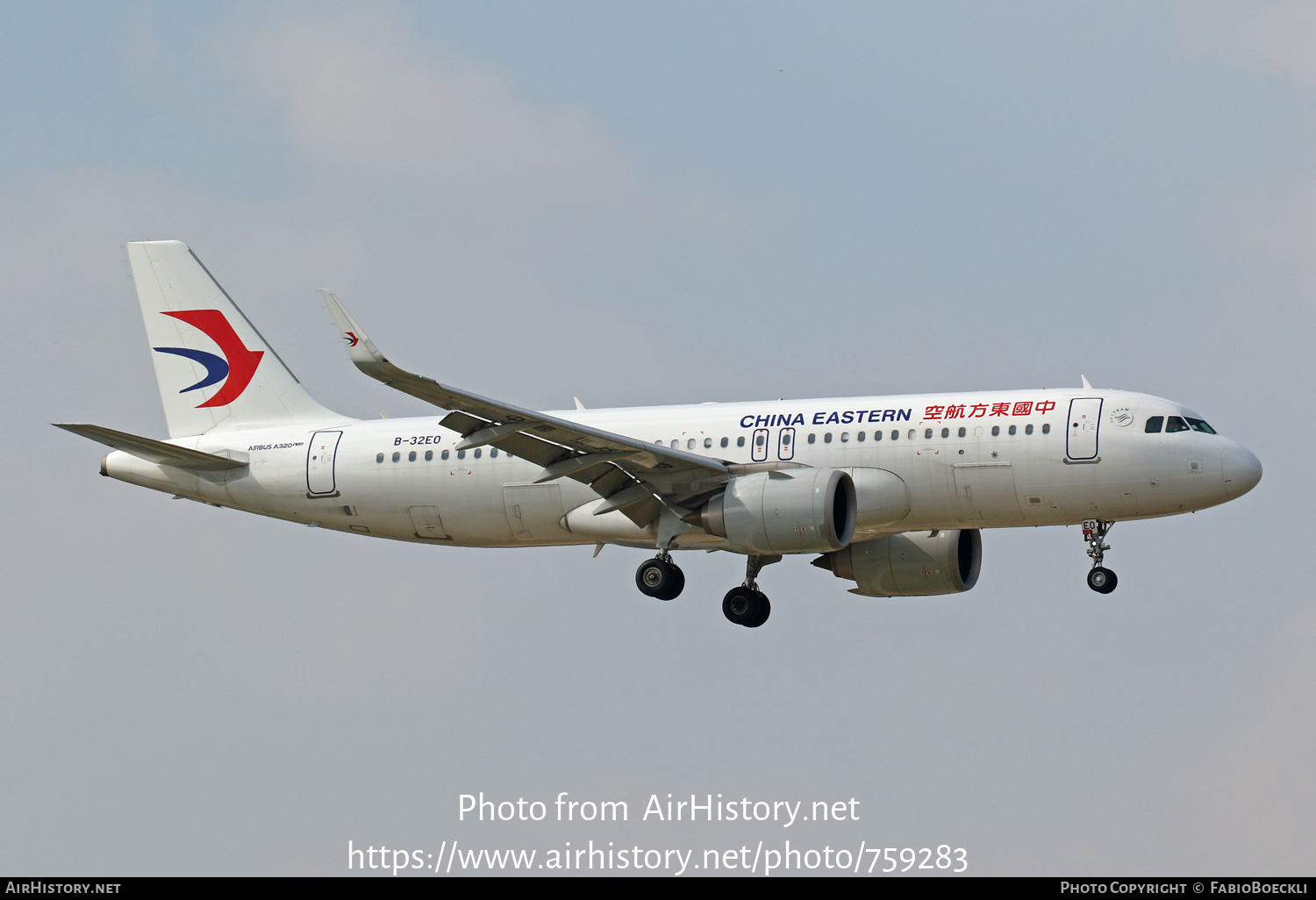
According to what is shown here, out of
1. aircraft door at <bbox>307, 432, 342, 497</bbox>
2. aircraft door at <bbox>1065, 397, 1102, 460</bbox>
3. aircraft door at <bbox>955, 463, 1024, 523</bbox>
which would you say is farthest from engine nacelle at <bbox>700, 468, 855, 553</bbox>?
aircraft door at <bbox>307, 432, 342, 497</bbox>

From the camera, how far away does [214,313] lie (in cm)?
4591

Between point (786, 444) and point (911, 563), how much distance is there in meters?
5.80

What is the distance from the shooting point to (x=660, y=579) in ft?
129

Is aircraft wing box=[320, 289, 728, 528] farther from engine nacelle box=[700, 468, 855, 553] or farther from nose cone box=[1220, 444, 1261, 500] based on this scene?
nose cone box=[1220, 444, 1261, 500]

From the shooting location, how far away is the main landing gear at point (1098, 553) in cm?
3791

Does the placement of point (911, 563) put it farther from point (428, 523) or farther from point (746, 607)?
point (428, 523)

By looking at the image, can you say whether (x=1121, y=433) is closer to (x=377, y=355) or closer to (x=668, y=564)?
(x=668, y=564)

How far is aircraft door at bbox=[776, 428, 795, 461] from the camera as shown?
1534 inches

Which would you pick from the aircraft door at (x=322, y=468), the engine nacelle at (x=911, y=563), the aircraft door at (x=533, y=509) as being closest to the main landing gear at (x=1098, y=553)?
the engine nacelle at (x=911, y=563)

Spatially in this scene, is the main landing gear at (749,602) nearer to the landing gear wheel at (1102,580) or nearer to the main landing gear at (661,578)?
the main landing gear at (661,578)

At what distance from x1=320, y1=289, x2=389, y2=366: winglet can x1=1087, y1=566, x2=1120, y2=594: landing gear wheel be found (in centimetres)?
1617

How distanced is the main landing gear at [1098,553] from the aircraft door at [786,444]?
253 inches

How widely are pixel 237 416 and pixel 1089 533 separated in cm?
2095

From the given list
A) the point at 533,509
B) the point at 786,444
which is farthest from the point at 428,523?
the point at 786,444
